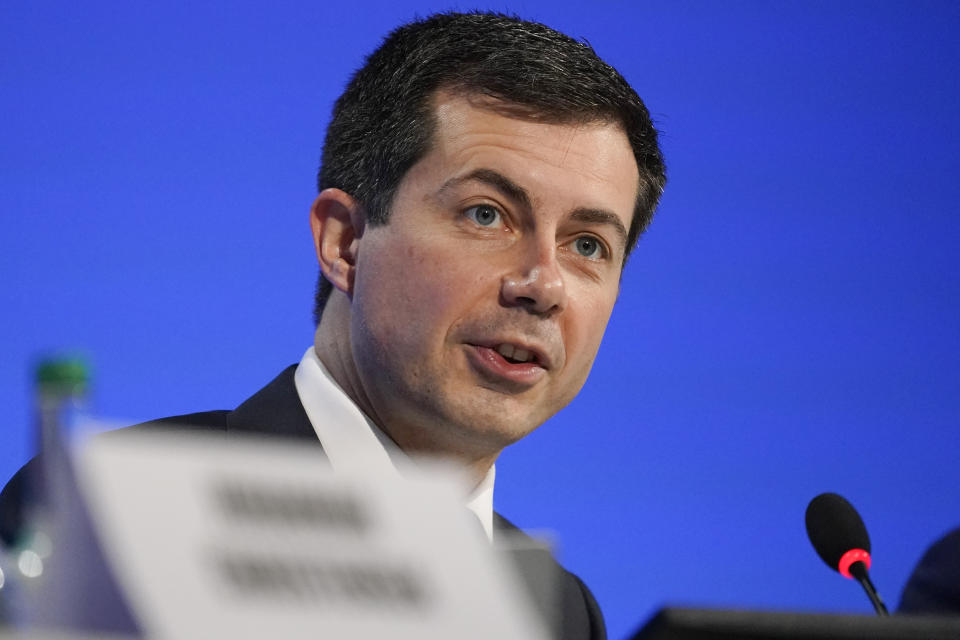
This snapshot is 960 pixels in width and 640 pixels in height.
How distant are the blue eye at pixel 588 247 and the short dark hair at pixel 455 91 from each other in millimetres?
212

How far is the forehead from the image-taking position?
192 centimetres

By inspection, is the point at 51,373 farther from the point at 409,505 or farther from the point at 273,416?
the point at 273,416

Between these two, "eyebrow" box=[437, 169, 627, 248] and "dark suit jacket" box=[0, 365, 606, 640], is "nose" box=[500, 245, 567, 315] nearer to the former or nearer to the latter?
"eyebrow" box=[437, 169, 627, 248]

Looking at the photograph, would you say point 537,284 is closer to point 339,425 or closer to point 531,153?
point 531,153

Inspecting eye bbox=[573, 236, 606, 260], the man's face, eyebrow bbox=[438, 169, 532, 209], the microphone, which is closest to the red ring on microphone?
the microphone

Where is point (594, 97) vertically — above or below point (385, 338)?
above

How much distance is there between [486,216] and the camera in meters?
1.93

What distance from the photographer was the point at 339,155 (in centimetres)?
219

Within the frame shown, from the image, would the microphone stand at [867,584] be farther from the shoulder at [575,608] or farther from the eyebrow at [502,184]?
the eyebrow at [502,184]

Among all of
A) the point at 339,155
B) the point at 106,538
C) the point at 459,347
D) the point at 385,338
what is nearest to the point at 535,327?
the point at 459,347

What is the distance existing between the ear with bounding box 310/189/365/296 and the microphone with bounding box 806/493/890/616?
887 mm

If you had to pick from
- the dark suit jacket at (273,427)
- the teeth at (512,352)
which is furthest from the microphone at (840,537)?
the teeth at (512,352)

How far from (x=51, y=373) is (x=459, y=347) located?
1.12 m

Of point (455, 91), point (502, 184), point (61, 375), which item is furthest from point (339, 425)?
point (61, 375)
